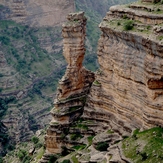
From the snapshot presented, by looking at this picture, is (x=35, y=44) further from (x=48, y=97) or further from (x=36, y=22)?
(x=48, y=97)

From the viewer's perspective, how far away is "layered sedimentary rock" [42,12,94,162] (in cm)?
5425

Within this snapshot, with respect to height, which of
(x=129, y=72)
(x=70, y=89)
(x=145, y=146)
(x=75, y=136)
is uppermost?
(x=129, y=72)

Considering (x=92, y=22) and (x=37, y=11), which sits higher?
(x=37, y=11)

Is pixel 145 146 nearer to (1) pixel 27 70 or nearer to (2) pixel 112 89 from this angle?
(2) pixel 112 89

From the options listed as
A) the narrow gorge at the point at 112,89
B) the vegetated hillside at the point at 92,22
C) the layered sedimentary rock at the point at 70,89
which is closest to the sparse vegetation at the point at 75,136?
the narrow gorge at the point at 112,89

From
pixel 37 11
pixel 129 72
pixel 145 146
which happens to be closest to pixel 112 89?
pixel 129 72

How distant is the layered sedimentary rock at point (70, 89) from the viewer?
5425 cm

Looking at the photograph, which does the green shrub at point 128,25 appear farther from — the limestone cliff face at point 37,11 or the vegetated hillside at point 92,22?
the limestone cliff face at point 37,11

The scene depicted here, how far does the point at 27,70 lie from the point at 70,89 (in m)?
A: 74.7

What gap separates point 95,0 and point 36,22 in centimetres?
5775

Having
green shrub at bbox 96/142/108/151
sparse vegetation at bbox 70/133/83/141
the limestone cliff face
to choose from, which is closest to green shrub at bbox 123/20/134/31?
green shrub at bbox 96/142/108/151

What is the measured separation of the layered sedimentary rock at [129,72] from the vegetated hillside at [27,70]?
4864cm

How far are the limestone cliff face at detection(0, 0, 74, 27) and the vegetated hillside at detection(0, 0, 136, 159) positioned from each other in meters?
0.33

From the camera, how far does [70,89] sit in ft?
182
